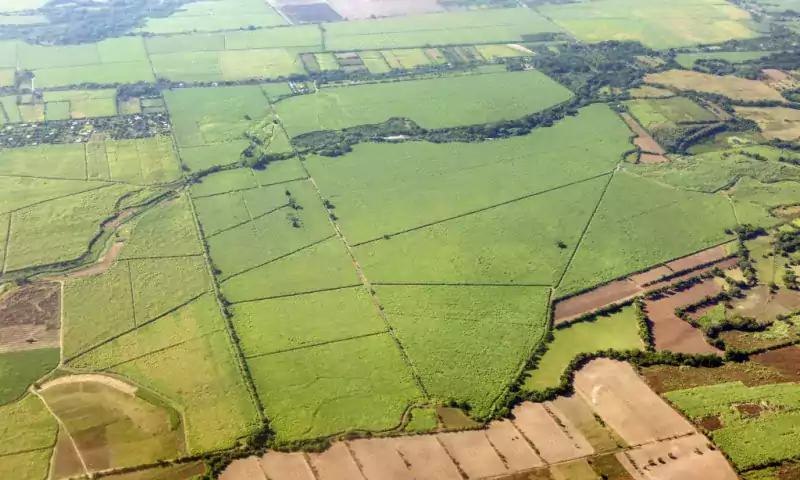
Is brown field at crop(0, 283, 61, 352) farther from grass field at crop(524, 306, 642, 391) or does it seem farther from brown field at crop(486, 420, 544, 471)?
grass field at crop(524, 306, 642, 391)

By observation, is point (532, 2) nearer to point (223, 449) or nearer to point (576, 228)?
point (576, 228)

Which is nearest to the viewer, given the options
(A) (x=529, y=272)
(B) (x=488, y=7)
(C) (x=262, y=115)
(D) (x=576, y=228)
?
(A) (x=529, y=272)

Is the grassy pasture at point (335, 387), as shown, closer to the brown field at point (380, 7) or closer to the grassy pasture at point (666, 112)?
the grassy pasture at point (666, 112)

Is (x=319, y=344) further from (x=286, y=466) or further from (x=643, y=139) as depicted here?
(x=643, y=139)

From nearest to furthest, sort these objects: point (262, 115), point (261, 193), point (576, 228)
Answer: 1. point (576, 228)
2. point (261, 193)
3. point (262, 115)

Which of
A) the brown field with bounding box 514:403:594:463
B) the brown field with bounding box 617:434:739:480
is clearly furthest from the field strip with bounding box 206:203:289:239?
Answer: the brown field with bounding box 617:434:739:480

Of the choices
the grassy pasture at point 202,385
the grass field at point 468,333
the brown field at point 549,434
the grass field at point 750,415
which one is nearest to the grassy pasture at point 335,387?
the grassy pasture at point 202,385

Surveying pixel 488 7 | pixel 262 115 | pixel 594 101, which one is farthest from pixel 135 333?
pixel 488 7
